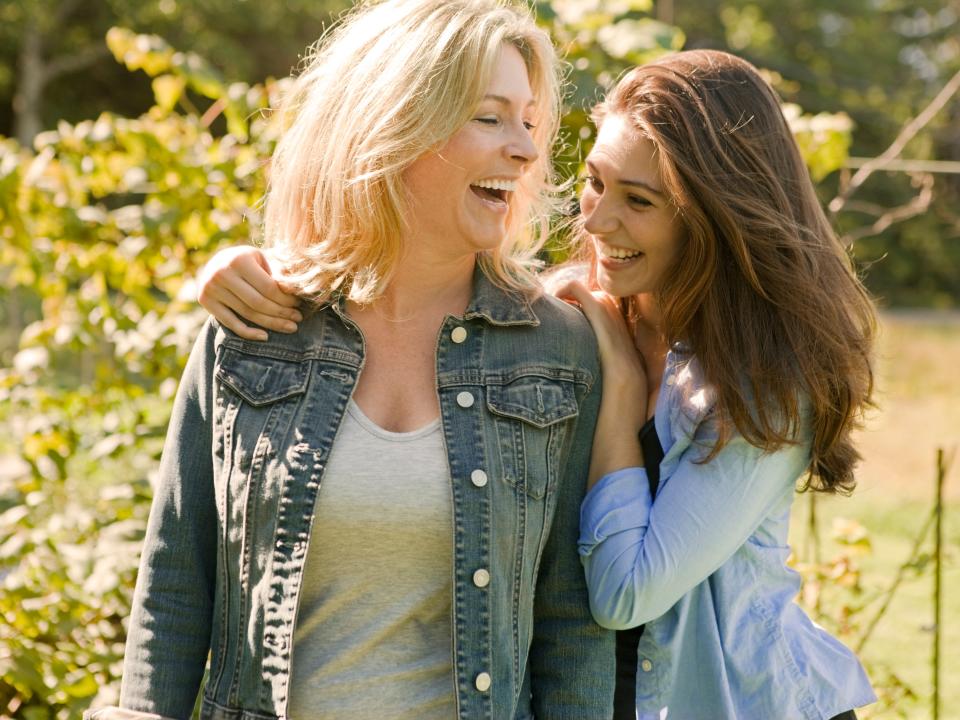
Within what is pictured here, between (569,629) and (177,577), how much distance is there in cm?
64

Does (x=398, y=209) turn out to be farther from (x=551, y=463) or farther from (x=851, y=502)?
(x=851, y=502)

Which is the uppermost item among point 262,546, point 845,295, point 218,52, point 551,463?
point 218,52

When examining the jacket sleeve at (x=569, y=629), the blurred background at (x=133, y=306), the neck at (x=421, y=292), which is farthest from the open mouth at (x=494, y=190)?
the blurred background at (x=133, y=306)

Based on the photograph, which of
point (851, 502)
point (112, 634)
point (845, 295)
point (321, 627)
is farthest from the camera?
point (851, 502)

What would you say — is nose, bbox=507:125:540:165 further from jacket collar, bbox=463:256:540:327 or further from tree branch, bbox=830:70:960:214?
tree branch, bbox=830:70:960:214

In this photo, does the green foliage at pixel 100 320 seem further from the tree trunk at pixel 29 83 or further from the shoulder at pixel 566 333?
the tree trunk at pixel 29 83

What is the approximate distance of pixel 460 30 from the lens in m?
1.79

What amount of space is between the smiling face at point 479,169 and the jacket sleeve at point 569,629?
34cm

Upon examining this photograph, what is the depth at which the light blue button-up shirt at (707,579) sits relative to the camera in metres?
1.81

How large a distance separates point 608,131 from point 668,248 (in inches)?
9.4

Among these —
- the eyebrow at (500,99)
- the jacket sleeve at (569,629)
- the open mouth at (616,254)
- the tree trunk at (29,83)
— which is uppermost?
the tree trunk at (29,83)

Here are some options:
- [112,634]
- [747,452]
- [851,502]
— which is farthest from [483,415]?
[851,502]

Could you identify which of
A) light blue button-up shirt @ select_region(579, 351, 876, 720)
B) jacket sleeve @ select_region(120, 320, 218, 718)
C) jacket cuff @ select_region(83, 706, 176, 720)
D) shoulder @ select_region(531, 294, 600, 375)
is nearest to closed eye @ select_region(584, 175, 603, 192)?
shoulder @ select_region(531, 294, 600, 375)

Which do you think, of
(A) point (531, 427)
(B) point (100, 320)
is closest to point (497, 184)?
(A) point (531, 427)
